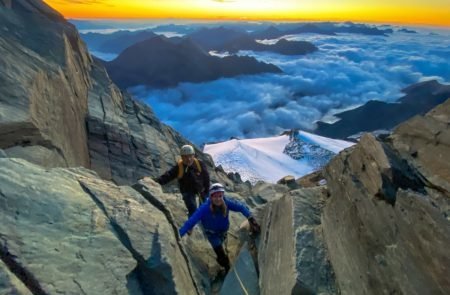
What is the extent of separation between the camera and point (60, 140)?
25.0m

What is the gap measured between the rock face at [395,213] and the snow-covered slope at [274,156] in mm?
110461

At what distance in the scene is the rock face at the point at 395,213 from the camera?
7590 millimetres

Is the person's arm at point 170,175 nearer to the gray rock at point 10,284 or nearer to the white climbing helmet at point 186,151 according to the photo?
the white climbing helmet at point 186,151

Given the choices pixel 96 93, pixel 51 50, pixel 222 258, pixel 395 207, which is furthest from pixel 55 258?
pixel 96 93

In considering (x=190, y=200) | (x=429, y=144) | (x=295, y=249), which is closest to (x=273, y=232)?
(x=295, y=249)

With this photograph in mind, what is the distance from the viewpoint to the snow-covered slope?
427 ft

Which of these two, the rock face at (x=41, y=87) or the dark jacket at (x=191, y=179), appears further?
the rock face at (x=41, y=87)

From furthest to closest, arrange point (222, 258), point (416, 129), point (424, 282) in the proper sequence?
1. point (222, 258)
2. point (416, 129)
3. point (424, 282)

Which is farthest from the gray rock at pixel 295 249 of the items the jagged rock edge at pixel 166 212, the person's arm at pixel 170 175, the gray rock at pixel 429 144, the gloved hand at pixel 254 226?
the person's arm at pixel 170 175

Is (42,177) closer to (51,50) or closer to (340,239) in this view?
(340,239)

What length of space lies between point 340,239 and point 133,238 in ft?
15.7

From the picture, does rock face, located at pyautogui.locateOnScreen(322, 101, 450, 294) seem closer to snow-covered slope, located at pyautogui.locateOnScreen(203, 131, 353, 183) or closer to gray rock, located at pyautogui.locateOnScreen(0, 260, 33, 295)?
gray rock, located at pyautogui.locateOnScreen(0, 260, 33, 295)

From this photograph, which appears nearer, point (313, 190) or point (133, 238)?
point (133, 238)

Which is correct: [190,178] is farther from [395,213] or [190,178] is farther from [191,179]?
[395,213]
